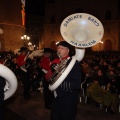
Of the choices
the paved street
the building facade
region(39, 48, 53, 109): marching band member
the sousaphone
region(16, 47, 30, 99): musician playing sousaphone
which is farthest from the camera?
the building facade

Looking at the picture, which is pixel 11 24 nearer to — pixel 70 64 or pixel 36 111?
pixel 36 111

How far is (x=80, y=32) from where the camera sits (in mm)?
5027

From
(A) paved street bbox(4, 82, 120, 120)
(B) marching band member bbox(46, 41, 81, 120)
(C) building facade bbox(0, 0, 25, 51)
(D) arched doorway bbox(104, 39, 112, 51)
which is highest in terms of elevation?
(C) building facade bbox(0, 0, 25, 51)

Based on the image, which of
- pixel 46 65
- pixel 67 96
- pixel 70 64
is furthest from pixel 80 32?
pixel 46 65

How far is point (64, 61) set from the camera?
477 centimetres

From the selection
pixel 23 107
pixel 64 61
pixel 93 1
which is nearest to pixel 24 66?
pixel 23 107

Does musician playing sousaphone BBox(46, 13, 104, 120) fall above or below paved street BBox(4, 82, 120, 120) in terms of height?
above

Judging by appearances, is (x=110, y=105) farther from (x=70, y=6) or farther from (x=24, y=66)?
(x=70, y=6)

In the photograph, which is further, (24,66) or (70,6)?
(70,6)

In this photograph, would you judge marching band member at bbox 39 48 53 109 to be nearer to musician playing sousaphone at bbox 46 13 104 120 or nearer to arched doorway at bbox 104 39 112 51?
musician playing sousaphone at bbox 46 13 104 120

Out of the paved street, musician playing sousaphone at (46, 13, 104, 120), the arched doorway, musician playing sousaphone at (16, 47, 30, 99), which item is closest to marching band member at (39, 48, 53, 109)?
the paved street

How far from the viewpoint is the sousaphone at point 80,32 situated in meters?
4.55

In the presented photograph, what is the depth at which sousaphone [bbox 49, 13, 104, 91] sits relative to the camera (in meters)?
4.55

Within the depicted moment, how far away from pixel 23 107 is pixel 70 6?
43509mm
